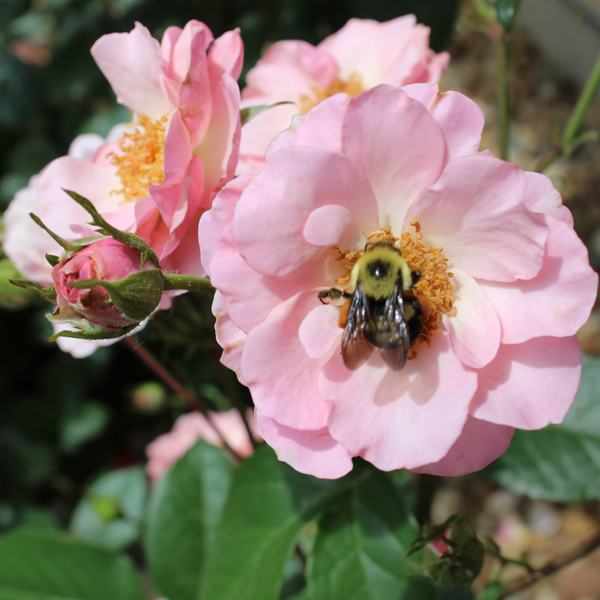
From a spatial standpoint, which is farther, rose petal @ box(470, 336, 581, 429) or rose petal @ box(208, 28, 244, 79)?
rose petal @ box(208, 28, 244, 79)

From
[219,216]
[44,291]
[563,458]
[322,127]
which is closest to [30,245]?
[44,291]

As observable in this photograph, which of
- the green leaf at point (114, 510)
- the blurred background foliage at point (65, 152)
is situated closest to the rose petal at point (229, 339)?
the blurred background foliage at point (65, 152)

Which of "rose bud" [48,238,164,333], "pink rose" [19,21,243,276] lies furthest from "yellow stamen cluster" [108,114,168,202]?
"rose bud" [48,238,164,333]

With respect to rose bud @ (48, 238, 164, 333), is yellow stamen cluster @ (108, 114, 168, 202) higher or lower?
lower

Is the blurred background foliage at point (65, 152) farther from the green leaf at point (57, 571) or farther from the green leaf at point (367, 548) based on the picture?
the green leaf at point (367, 548)

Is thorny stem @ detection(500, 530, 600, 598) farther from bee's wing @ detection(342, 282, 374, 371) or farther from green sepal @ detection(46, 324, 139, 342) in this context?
green sepal @ detection(46, 324, 139, 342)

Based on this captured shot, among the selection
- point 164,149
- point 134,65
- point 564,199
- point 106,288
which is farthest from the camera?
point 564,199

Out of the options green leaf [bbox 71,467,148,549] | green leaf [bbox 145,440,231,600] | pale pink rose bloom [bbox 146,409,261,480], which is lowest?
green leaf [bbox 71,467,148,549]

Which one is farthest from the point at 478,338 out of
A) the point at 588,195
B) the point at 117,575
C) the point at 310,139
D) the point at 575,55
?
the point at 575,55

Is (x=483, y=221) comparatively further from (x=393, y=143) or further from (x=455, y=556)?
(x=455, y=556)
